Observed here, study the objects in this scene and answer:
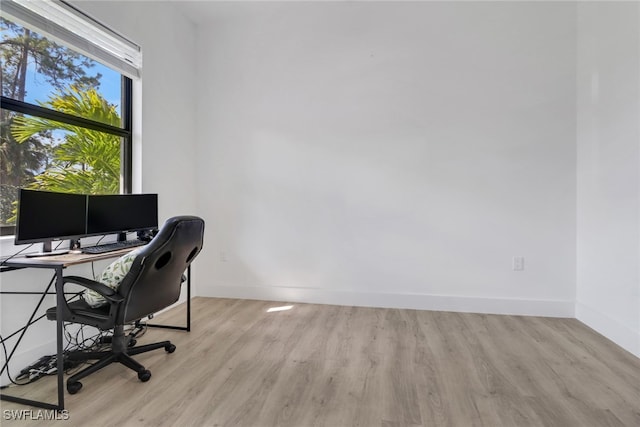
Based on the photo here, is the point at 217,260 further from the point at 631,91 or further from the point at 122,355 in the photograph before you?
the point at 631,91

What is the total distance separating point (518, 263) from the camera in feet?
9.72

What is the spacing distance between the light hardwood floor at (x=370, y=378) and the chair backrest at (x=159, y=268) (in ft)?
1.50

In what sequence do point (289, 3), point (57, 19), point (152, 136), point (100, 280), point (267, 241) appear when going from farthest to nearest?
point (267, 241) < point (289, 3) < point (152, 136) < point (57, 19) < point (100, 280)

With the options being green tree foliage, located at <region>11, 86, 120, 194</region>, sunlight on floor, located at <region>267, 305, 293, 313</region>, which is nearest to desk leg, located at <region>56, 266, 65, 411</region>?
green tree foliage, located at <region>11, 86, 120, 194</region>

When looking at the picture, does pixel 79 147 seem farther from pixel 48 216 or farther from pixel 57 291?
pixel 57 291

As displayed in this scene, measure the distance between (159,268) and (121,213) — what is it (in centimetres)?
93

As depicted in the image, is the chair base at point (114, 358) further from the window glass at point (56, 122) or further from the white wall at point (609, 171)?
the white wall at point (609, 171)

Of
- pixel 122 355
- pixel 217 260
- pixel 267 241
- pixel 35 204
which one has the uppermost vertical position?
pixel 35 204

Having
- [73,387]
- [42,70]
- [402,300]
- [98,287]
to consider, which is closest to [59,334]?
[98,287]

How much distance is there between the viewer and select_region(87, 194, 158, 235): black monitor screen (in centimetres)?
221

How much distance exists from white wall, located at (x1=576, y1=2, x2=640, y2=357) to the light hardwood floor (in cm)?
28

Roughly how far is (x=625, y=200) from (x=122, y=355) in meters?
3.64

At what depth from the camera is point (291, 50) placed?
3.31 metres

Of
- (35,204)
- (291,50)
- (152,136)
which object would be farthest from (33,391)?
(291,50)
